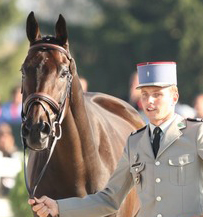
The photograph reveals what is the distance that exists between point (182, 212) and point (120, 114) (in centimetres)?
404

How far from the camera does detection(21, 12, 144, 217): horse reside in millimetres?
6133

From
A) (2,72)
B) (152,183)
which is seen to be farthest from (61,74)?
(2,72)

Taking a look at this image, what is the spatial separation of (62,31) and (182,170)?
1.98 meters

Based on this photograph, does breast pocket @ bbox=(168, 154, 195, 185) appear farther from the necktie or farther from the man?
the necktie

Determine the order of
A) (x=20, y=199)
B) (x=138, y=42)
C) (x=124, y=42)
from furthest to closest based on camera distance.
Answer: (x=124, y=42) < (x=138, y=42) < (x=20, y=199)

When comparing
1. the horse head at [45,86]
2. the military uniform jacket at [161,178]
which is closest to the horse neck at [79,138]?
the horse head at [45,86]

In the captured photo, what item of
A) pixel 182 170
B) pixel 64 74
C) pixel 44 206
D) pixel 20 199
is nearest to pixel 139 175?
pixel 182 170

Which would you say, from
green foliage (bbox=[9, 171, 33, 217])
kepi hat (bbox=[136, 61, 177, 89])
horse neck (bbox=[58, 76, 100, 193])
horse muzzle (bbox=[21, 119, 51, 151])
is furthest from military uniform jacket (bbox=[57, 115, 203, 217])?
green foliage (bbox=[9, 171, 33, 217])

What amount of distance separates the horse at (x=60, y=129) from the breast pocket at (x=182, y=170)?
3.96 ft

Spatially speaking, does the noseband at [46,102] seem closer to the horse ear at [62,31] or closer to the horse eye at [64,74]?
the horse eye at [64,74]

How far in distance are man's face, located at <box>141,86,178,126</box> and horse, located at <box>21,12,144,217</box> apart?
108 centimetres

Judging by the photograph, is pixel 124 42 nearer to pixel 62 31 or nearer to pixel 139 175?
pixel 62 31

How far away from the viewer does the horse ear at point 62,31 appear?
6617 millimetres

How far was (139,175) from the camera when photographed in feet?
17.2
